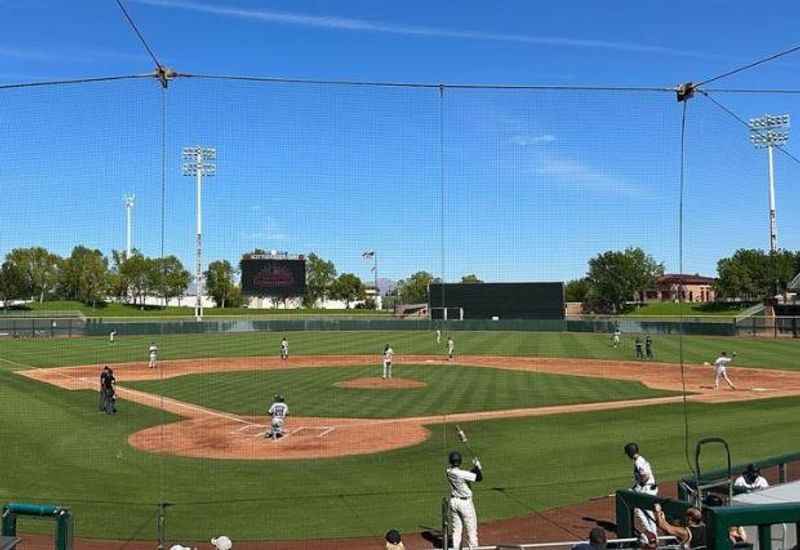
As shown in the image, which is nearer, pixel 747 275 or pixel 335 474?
pixel 335 474

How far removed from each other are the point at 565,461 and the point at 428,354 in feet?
91.1

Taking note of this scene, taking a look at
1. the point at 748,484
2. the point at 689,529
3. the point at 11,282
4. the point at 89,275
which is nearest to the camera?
the point at 689,529

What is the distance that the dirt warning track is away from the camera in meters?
16.7

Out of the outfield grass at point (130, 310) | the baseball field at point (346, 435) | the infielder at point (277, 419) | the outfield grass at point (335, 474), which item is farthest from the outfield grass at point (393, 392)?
the outfield grass at point (130, 310)

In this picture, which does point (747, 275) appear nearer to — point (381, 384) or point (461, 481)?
point (381, 384)

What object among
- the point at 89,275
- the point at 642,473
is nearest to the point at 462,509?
the point at 642,473

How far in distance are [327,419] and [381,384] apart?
7.91 m

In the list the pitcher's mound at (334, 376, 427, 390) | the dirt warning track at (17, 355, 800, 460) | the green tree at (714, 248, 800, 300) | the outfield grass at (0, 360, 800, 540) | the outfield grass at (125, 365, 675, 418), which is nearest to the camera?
the outfield grass at (0, 360, 800, 540)

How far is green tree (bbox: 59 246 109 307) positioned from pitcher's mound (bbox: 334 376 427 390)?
77.7ft

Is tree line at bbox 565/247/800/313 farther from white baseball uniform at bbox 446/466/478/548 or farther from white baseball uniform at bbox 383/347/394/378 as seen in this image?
white baseball uniform at bbox 446/466/478/548

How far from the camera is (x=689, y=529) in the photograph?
7.43 meters

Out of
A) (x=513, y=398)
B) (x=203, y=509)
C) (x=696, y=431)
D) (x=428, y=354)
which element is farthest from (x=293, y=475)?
(x=428, y=354)

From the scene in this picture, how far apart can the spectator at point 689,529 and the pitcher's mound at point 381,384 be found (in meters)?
19.4

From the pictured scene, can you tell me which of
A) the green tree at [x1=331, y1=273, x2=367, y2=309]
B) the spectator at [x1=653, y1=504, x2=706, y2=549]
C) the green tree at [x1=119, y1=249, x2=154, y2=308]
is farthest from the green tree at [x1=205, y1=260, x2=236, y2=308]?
the spectator at [x1=653, y1=504, x2=706, y2=549]
